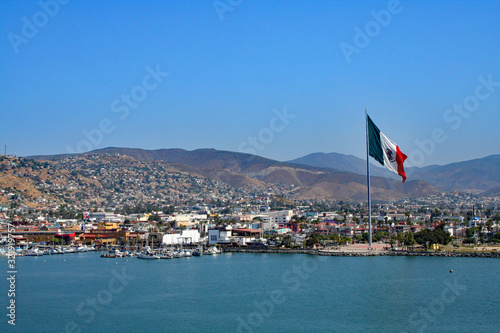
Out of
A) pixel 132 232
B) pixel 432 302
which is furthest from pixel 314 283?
pixel 132 232

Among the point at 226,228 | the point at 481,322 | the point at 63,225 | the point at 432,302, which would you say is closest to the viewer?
the point at 481,322

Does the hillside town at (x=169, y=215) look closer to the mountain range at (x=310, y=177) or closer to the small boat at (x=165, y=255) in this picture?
the small boat at (x=165, y=255)

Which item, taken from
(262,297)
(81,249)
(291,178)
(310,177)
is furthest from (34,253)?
(310,177)

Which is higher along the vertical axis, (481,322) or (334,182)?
(334,182)

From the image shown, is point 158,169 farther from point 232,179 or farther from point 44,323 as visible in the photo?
point 44,323

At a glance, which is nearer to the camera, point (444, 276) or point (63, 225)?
point (444, 276)

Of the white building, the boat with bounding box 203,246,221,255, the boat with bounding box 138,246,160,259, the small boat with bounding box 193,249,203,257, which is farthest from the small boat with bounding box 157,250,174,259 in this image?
the white building
